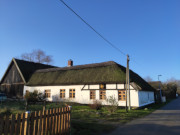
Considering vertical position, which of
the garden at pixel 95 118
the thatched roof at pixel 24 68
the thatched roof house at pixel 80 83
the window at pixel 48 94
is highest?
the thatched roof at pixel 24 68

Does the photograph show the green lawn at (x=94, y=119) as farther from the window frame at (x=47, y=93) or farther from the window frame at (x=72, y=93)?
the window frame at (x=47, y=93)

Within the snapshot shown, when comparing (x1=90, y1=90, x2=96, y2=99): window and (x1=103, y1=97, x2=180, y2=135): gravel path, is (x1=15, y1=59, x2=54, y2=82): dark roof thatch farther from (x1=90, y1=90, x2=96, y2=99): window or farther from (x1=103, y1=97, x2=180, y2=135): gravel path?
(x1=103, y1=97, x2=180, y2=135): gravel path

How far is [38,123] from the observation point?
14.4ft

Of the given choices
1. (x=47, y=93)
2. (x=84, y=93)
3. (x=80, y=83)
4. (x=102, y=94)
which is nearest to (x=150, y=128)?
(x=102, y=94)

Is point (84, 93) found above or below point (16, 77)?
below

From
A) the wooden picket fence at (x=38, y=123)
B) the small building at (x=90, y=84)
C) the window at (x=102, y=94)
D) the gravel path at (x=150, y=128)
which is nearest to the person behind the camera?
the wooden picket fence at (x=38, y=123)

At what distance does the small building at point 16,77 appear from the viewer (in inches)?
1017

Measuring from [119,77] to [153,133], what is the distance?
10.8m

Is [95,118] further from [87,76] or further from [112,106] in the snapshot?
[87,76]

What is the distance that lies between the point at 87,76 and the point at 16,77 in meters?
15.5

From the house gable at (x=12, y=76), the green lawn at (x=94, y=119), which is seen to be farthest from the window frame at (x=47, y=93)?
the green lawn at (x=94, y=119)

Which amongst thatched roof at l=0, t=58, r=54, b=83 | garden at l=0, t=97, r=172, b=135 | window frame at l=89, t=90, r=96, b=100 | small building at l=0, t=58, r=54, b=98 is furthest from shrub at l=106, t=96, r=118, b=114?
thatched roof at l=0, t=58, r=54, b=83

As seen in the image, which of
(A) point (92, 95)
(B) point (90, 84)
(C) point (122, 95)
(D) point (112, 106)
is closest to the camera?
(D) point (112, 106)

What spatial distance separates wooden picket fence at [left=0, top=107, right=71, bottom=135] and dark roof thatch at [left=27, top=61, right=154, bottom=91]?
11.9 metres
